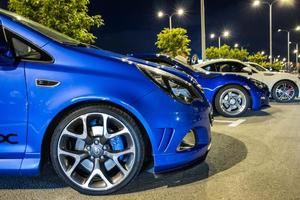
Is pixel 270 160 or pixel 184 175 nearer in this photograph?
pixel 184 175

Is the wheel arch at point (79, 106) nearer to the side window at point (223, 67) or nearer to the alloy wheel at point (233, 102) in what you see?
the alloy wheel at point (233, 102)

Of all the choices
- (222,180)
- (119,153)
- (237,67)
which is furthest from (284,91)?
(119,153)

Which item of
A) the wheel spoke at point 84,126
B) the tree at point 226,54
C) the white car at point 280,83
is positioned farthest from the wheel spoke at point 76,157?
the tree at point 226,54

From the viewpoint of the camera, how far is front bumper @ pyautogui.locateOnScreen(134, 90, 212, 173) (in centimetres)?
360

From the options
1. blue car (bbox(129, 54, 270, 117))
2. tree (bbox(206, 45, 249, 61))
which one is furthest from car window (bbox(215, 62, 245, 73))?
tree (bbox(206, 45, 249, 61))

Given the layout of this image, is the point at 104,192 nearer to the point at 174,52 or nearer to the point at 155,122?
the point at 155,122

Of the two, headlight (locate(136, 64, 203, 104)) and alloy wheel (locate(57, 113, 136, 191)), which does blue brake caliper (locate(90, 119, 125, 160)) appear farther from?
headlight (locate(136, 64, 203, 104))

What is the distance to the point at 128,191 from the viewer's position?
3.76 m

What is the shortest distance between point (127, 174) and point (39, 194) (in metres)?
0.79

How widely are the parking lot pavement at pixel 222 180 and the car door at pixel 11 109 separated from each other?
390 millimetres

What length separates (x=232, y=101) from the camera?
339 inches

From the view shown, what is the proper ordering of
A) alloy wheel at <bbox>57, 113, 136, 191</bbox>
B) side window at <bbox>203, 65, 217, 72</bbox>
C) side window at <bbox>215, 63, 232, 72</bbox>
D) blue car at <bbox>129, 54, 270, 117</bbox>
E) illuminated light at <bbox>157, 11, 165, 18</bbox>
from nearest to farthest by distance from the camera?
alloy wheel at <bbox>57, 113, 136, 191</bbox> < blue car at <bbox>129, 54, 270, 117</bbox> < side window at <bbox>203, 65, 217, 72</bbox> < side window at <bbox>215, 63, 232, 72</bbox> < illuminated light at <bbox>157, 11, 165, 18</bbox>

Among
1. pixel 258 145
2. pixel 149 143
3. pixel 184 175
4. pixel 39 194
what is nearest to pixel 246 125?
pixel 258 145

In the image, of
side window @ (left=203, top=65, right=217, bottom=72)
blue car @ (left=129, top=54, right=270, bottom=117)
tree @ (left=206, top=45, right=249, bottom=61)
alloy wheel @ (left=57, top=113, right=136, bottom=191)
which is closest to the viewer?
alloy wheel @ (left=57, top=113, right=136, bottom=191)
